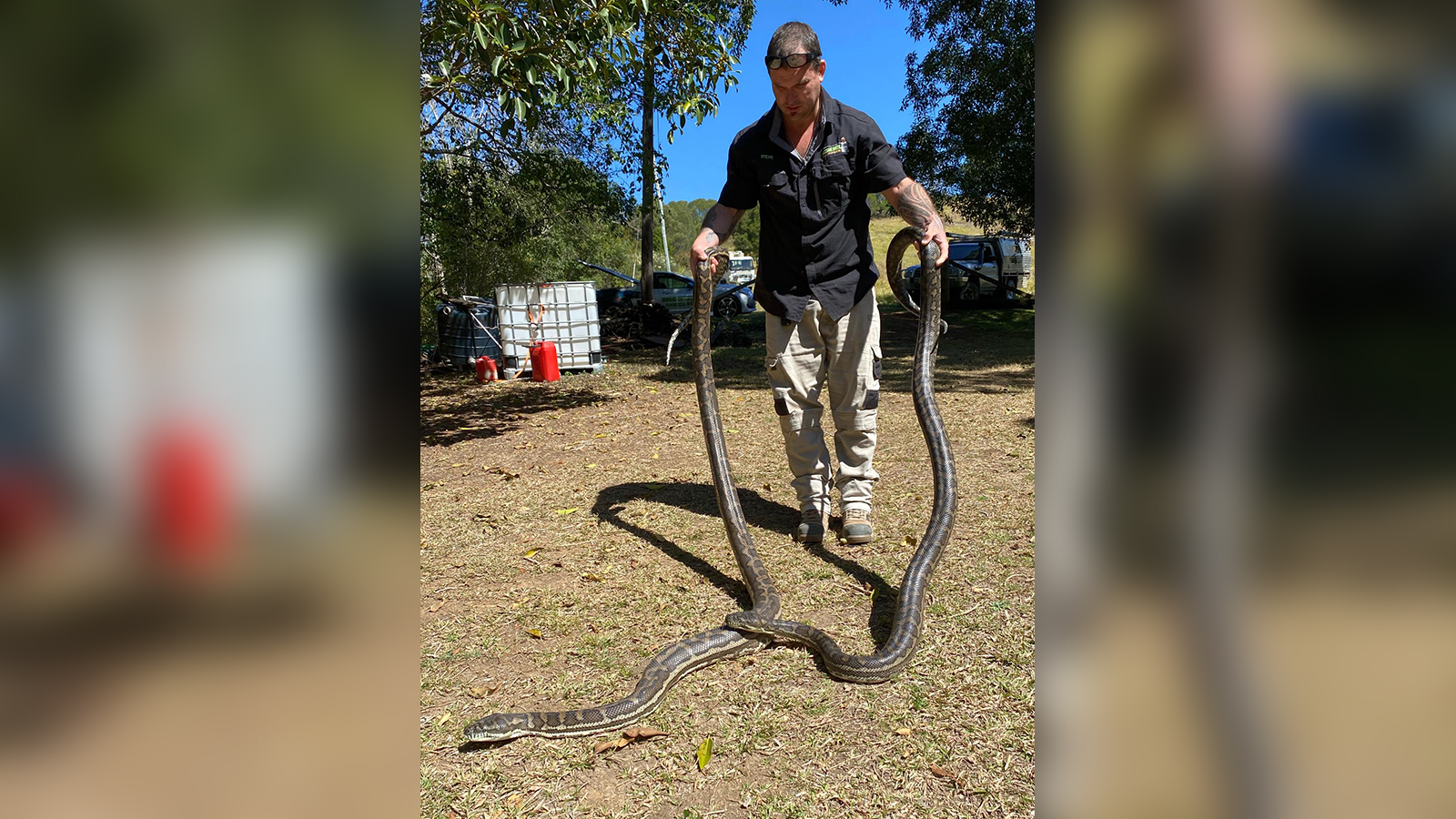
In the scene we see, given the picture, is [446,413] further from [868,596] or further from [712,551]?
[868,596]

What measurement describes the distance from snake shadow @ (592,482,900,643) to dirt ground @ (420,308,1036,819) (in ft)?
0.07

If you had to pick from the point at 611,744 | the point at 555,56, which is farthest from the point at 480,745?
the point at 555,56

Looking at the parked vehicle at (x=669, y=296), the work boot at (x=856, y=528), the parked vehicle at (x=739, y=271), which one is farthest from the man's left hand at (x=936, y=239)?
the parked vehicle at (x=739, y=271)

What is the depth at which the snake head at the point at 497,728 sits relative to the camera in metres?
3.18

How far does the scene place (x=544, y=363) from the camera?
14.4 m

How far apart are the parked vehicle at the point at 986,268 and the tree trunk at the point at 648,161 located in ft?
31.1

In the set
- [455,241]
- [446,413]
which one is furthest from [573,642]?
[455,241]

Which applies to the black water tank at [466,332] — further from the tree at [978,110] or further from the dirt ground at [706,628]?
the tree at [978,110]

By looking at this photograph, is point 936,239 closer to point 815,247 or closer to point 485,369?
point 815,247

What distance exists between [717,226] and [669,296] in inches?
852

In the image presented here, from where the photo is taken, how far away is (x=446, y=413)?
11.4 m

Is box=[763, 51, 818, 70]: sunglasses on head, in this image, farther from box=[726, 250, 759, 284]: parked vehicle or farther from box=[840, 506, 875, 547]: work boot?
box=[726, 250, 759, 284]: parked vehicle
